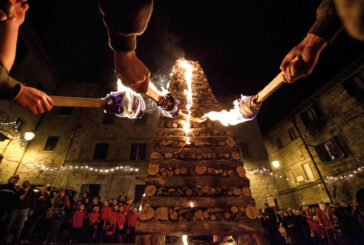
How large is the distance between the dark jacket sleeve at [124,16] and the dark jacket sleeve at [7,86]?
3.83 ft

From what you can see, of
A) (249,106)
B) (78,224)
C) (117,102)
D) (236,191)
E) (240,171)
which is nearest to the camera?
(117,102)

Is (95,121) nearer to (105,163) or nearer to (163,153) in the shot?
(105,163)

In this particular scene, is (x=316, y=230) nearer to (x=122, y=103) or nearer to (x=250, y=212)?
(x=250, y=212)

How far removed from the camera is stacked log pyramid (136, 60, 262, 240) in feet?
9.29

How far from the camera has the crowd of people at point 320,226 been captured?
7.52 metres

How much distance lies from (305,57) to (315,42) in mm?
139

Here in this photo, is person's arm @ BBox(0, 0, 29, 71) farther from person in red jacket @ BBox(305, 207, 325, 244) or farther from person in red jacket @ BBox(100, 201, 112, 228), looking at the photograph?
person in red jacket @ BBox(305, 207, 325, 244)

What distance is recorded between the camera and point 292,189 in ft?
56.7

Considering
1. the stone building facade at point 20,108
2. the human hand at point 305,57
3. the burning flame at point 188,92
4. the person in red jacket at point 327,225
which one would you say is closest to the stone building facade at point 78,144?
the stone building facade at point 20,108

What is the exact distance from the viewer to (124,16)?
1.08 meters

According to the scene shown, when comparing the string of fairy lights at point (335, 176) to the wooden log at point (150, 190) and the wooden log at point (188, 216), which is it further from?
the wooden log at point (150, 190)

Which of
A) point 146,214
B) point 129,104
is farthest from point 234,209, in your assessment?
point 129,104

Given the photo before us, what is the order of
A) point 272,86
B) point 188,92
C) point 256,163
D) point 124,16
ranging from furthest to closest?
point 256,163 < point 188,92 < point 272,86 < point 124,16

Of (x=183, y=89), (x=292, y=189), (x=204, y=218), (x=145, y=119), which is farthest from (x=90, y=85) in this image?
(x=292, y=189)
